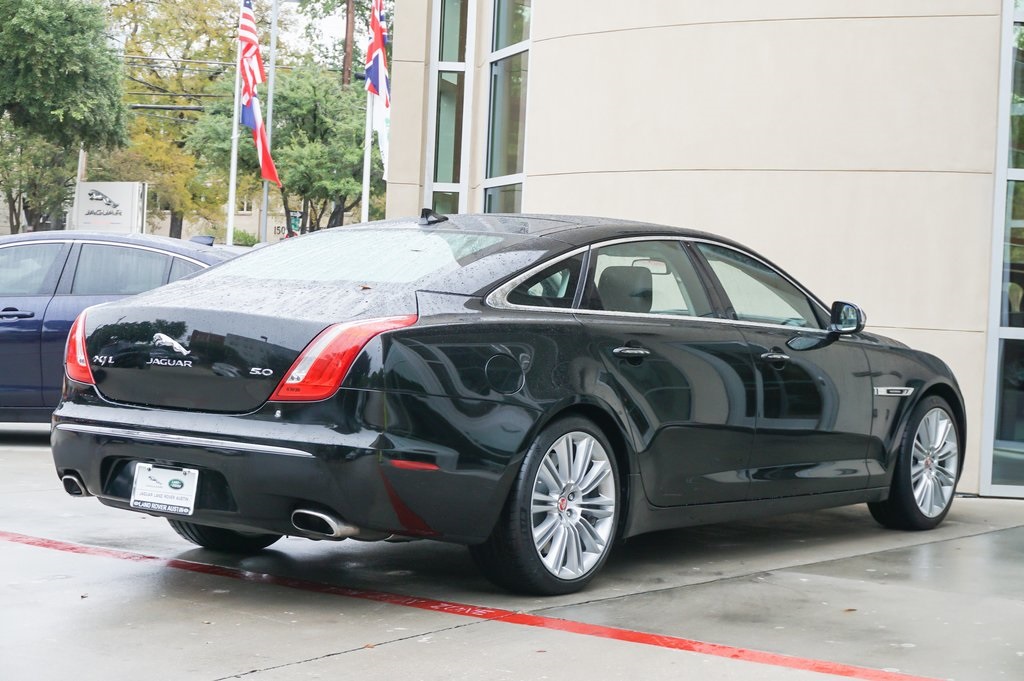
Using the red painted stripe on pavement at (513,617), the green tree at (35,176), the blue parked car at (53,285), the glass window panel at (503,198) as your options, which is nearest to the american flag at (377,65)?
the glass window panel at (503,198)

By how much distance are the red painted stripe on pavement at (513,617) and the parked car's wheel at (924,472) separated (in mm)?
3086

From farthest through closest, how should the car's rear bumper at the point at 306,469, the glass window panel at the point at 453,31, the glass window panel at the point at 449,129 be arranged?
the glass window panel at the point at 453,31 < the glass window panel at the point at 449,129 < the car's rear bumper at the point at 306,469

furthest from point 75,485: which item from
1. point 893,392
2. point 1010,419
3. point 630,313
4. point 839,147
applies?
point 1010,419

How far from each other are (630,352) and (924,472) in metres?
2.66

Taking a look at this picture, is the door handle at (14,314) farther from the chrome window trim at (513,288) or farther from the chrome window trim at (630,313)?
the chrome window trim at (513,288)

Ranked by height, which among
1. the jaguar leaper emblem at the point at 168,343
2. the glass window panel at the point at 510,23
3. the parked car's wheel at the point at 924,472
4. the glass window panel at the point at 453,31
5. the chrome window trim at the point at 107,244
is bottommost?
the parked car's wheel at the point at 924,472

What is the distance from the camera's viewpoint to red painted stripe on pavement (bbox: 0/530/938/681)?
14.7ft

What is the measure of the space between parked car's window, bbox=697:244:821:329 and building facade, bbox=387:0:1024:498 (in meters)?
2.85

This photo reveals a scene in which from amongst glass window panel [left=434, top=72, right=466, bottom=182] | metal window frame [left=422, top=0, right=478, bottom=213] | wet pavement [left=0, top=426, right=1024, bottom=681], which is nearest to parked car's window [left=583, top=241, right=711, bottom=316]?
wet pavement [left=0, top=426, right=1024, bottom=681]

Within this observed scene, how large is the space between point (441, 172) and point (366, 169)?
14.7 m

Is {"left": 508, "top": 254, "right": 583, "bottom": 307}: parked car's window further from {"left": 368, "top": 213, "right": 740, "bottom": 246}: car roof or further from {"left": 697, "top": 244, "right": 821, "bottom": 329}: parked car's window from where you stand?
{"left": 697, "top": 244, "right": 821, "bottom": 329}: parked car's window

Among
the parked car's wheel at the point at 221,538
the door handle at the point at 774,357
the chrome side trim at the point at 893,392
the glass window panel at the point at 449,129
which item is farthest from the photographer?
the glass window panel at the point at 449,129

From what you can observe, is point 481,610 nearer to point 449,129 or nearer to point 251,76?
point 449,129

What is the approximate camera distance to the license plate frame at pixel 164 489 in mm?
5074
